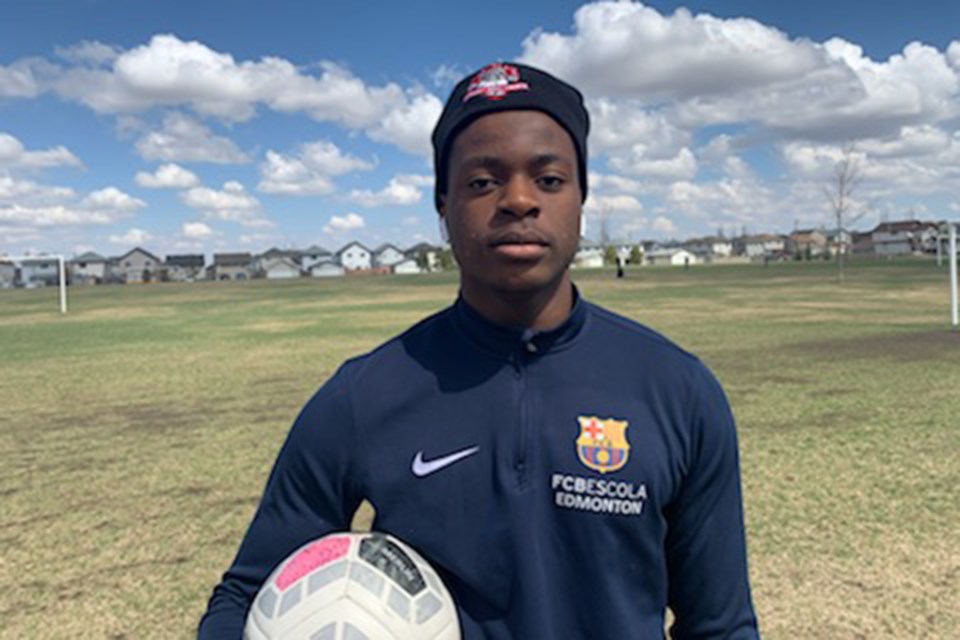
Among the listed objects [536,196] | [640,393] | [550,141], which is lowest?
[640,393]

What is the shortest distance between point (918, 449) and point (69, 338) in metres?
21.8

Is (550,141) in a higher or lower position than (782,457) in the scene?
higher

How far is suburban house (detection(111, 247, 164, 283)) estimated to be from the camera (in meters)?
124

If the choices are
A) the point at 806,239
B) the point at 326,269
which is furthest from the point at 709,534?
the point at 806,239

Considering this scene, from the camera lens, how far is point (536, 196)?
1623mm

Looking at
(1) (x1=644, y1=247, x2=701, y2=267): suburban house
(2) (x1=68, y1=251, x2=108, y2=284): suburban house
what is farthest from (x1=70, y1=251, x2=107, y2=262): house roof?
(1) (x1=644, y1=247, x2=701, y2=267): suburban house

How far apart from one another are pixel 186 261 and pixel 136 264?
10.0m

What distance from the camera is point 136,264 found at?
446 feet

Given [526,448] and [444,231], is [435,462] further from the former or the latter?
[444,231]

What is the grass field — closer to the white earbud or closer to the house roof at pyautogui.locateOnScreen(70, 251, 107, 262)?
the white earbud

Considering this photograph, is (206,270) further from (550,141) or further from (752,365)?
(550,141)

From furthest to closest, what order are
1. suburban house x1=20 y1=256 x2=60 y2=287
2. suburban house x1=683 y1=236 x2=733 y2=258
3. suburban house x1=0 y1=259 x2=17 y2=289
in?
suburban house x1=683 y1=236 x2=733 y2=258 < suburban house x1=0 y1=259 x2=17 y2=289 < suburban house x1=20 y1=256 x2=60 y2=287

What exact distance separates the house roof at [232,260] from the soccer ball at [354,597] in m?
135

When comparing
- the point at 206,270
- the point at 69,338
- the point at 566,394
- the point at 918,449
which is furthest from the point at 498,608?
the point at 206,270
